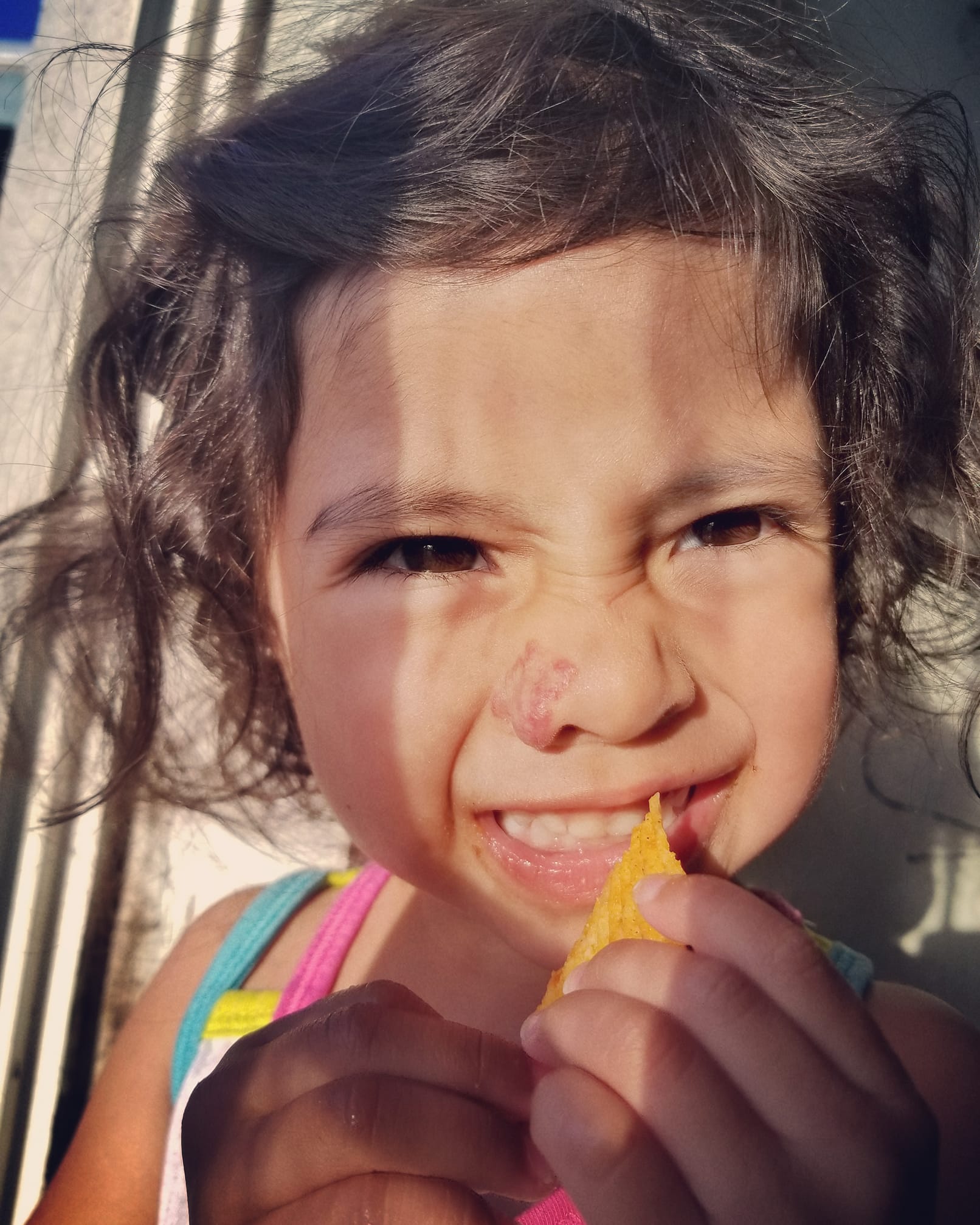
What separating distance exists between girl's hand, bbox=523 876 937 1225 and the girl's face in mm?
216

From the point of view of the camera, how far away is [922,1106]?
0.70 m

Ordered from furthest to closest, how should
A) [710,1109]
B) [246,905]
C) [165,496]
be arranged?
A: [246,905]
[165,496]
[710,1109]

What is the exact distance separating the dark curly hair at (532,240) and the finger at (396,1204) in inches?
27.0

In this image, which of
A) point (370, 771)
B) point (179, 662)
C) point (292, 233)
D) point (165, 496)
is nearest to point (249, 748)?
point (179, 662)

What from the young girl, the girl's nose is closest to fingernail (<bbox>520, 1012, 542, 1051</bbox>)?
the young girl

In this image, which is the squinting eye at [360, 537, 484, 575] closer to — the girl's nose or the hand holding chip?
the girl's nose

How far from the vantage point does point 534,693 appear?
0.85m

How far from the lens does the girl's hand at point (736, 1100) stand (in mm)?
670

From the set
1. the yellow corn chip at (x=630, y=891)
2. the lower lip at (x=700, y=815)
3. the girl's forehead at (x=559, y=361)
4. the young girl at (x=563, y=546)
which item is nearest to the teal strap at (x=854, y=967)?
the young girl at (x=563, y=546)

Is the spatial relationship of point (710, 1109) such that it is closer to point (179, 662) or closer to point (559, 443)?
point (559, 443)

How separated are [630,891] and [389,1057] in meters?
0.25

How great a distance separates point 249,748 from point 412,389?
96 cm

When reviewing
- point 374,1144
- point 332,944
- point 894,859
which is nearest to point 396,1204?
point 374,1144

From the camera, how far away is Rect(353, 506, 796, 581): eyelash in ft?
3.08
